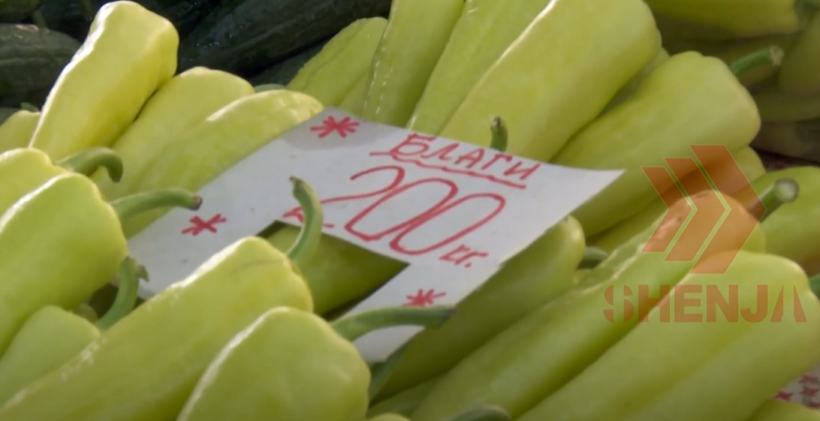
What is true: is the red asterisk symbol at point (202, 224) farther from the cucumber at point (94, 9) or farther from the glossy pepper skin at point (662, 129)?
the cucumber at point (94, 9)

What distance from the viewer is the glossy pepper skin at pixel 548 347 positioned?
434mm

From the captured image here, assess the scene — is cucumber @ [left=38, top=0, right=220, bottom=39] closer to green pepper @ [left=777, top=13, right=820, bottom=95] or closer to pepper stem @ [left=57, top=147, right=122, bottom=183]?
pepper stem @ [left=57, top=147, right=122, bottom=183]

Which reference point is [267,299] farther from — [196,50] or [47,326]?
[196,50]

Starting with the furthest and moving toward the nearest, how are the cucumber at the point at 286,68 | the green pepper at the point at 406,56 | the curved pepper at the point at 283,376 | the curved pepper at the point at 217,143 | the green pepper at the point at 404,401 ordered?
the cucumber at the point at 286,68 → the green pepper at the point at 406,56 → the curved pepper at the point at 217,143 → the green pepper at the point at 404,401 → the curved pepper at the point at 283,376

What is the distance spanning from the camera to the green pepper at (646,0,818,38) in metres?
0.76

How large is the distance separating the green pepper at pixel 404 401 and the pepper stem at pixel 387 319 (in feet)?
0.26

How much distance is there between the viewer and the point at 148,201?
463mm

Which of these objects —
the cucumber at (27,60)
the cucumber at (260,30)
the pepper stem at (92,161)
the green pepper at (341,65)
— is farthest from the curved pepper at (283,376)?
the cucumber at (260,30)

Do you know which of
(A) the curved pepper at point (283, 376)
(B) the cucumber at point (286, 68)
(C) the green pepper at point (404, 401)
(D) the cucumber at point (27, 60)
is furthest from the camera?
(B) the cucumber at point (286, 68)

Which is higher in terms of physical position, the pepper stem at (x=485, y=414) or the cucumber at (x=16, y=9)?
the pepper stem at (x=485, y=414)

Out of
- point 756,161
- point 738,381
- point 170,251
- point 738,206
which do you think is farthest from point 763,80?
point 170,251

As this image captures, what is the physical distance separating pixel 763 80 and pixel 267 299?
0.65 m

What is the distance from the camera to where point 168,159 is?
1.86 feet

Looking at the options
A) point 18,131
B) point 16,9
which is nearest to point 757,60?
point 18,131
